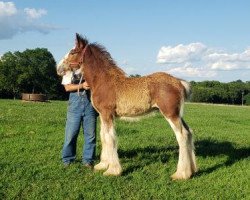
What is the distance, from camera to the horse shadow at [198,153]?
33.9 ft

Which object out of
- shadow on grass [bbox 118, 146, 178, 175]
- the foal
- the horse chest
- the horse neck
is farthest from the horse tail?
shadow on grass [bbox 118, 146, 178, 175]

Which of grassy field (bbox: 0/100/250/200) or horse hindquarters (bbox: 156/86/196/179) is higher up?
horse hindquarters (bbox: 156/86/196/179)

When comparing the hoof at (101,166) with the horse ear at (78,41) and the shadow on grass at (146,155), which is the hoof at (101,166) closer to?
the shadow on grass at (146,155)

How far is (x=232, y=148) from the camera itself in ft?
45.2

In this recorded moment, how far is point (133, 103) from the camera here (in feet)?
30.5

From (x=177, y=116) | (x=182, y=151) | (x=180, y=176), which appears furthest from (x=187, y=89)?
(x=180, y=176)

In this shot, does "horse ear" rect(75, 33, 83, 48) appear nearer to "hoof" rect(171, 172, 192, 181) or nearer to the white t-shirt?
the white t-shirt

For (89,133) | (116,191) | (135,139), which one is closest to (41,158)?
(89,133)

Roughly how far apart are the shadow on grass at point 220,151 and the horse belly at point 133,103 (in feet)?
6.97

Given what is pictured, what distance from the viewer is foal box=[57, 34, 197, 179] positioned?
924 centimetres

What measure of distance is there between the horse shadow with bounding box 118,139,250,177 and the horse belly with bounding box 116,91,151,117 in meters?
1.37

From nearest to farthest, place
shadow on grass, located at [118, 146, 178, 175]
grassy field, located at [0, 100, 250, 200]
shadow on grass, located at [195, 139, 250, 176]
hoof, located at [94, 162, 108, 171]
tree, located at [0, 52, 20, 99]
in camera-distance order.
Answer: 1. grassy field, located at [0, 100, 250, 200]
2. hoof, located at [94, 162, 108, 171]
3. shadow on grass, located at [118, 146, 178, 175]
4. shadow on grass, located at [195, 139, 250, 176]
5. tree, located at [0, 52, 20, 99]

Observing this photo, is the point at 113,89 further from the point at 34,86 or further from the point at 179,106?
the point at 34,86

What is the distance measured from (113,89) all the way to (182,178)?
2413 millimetres
